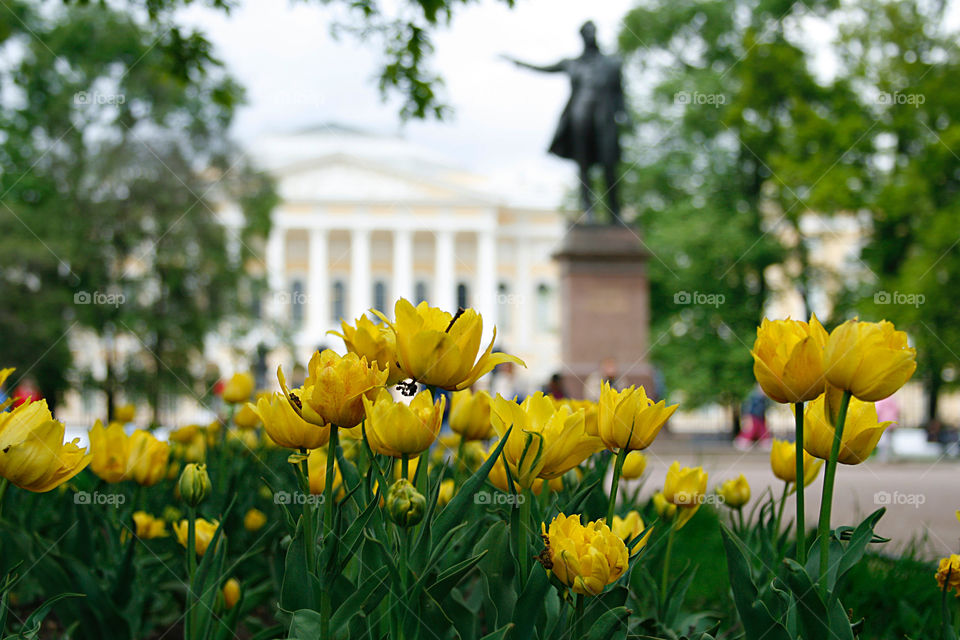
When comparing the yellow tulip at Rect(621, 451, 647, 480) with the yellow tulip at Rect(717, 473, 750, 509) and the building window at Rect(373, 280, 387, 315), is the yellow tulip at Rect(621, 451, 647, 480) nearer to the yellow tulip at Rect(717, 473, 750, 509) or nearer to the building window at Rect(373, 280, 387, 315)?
the yellow tulip at Rect(717, 473, 750, 509)

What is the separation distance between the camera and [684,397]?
1827 centimetres

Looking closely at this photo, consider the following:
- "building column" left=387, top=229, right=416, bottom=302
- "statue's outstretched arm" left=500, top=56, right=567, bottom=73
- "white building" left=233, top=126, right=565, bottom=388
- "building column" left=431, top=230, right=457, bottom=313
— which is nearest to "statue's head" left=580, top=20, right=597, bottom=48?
"statue's outstretched arm" left=500, top=56, right=567, bottom=73

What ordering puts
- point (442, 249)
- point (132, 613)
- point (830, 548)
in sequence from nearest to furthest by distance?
point (830, 548), point (132, 613), point (442, 249)

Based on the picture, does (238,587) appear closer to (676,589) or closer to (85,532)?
(85,532)

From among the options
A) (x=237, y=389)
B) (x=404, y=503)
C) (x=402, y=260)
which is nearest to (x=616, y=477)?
(x=404, y=503)

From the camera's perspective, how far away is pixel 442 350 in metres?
1.12

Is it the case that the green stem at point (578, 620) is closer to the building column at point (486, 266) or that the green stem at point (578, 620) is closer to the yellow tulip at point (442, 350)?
the yellow tulip at point (442, 350)

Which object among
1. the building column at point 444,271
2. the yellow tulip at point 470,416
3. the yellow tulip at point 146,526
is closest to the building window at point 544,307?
the building column at point 444,271

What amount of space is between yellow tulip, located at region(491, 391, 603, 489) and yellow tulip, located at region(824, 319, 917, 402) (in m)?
0.29

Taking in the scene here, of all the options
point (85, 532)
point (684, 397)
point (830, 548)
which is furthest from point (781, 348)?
point (684, 397)

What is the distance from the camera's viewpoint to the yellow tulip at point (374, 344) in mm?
1208

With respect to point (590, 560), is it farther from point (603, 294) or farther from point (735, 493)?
point (603, 294)

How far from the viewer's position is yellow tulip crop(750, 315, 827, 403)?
1.06 meters

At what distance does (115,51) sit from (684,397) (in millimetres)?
12356
